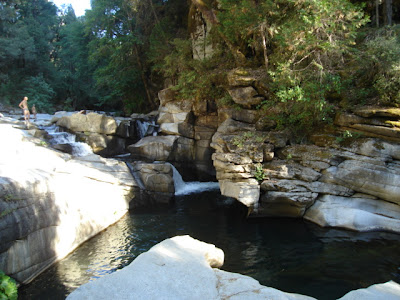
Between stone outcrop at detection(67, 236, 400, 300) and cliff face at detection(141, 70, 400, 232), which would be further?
cliff face at detection(141, 70, 400, 232)

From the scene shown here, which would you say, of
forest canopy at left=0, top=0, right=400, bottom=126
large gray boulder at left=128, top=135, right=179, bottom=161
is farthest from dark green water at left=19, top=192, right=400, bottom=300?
large gray boulder at left=128, top=135, right=179, bottom=161

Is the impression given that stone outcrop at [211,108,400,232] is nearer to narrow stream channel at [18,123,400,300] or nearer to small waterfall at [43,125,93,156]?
narrow stream channel at [18,123,400,300]

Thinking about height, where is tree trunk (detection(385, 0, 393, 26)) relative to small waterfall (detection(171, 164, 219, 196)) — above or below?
above

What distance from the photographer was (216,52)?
644 inches

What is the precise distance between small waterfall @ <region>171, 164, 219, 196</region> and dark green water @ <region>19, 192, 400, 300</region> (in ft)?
9.61

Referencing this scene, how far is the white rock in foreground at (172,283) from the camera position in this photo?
165 inches

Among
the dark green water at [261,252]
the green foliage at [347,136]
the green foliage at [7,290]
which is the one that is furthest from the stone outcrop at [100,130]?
the green foliage at [347,136]

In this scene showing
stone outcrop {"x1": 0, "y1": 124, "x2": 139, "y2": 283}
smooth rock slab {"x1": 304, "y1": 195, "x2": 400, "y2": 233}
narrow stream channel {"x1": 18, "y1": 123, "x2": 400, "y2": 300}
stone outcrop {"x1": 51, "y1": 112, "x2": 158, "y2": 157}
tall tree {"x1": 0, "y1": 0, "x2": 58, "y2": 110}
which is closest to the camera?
narrow stream channel {"x1": 18, "y1": 123, "x2": 400, "y2": 300}

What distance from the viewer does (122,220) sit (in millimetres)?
10734

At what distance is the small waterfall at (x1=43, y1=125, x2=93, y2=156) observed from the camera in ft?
47.9

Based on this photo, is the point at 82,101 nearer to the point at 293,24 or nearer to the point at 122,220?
the point at 122,220

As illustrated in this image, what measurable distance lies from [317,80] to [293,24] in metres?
2.26

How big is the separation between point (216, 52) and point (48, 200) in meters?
12.1

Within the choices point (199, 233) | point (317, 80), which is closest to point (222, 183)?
point (199, 233)
